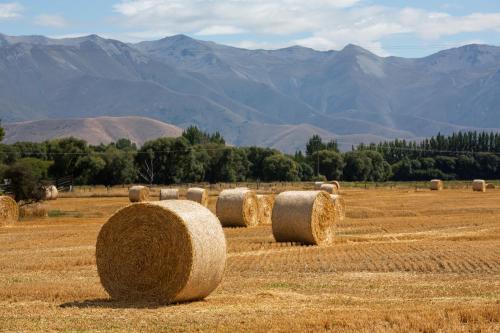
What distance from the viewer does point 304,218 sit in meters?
30.0

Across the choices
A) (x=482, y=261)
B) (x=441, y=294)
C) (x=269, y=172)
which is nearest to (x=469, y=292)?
(x=441, y=294)

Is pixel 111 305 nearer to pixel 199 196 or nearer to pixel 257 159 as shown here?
pixel 199 196

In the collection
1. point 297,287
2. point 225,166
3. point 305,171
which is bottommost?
point 297,287

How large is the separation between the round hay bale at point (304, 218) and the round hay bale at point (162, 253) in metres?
12.6

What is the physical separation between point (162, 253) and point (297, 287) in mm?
3728

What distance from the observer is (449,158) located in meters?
154

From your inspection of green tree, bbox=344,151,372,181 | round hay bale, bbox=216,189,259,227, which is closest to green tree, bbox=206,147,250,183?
green tree, bbox=344,151,372,181

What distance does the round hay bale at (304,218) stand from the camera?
30031mm

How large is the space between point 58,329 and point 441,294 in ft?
26.9

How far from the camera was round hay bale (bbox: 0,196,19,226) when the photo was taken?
40.2 metres

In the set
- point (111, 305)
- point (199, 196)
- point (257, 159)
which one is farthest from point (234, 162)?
point (111, 305)

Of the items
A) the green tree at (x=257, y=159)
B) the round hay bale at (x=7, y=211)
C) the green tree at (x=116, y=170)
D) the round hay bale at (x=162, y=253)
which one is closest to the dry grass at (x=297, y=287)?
the round hay bale at (x=162, y=253)

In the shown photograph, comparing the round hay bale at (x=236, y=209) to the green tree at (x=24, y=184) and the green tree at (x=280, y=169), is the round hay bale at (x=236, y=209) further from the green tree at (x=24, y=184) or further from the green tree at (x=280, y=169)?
the green tree at (x=280, y=169)

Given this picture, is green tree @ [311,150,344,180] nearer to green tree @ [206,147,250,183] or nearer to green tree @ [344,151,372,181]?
green tree @ [344,151,372,181]
